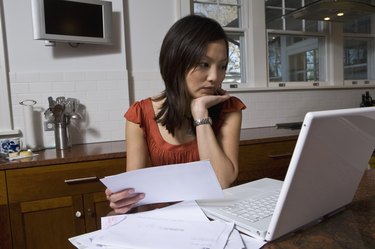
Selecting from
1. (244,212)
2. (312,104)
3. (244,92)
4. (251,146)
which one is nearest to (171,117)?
(244,212)

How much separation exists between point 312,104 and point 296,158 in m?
2.93

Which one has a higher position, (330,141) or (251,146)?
(330,141)

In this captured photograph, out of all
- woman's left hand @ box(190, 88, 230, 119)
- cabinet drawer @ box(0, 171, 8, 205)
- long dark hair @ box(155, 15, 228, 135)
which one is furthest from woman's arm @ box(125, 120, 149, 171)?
cabinet drawer @ box(0, 171, 8, 205)

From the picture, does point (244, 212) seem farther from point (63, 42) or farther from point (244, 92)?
point (244, 92)

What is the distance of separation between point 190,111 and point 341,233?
83 centimetres

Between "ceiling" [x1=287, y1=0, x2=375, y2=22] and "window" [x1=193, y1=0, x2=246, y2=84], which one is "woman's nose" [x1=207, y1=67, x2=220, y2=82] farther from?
"window" [x1=193, y1=0, x2=246, y2=84]

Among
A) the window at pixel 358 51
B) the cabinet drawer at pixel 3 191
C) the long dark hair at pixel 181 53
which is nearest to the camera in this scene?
the long dark hair at pixel 181 53

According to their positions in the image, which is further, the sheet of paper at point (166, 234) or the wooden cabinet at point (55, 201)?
the wooden cabinet at point (55, 201)

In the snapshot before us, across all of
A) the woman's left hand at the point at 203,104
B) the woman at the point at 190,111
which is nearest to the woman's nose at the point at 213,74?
the woman at the point at 190,111

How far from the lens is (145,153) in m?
1.31

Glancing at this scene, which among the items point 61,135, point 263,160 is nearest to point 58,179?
point 61,135

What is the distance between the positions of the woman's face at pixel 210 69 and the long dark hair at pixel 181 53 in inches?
0.6

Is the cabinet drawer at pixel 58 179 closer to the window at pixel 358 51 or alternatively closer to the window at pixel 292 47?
the window at pixel 292 47

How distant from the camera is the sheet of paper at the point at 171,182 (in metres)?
0.68
